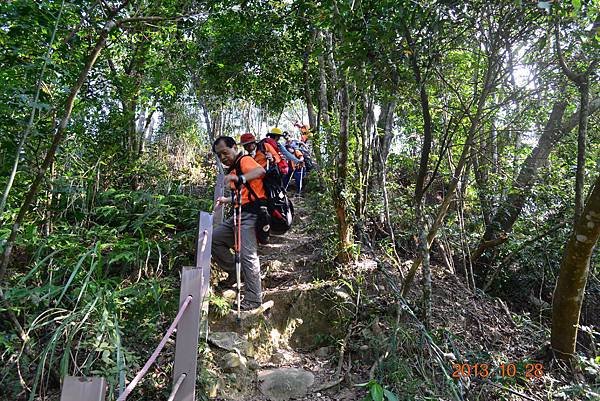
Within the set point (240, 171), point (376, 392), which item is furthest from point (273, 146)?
point (376, 392)

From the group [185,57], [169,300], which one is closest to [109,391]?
[169,300]

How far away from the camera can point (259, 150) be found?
20.1 feet

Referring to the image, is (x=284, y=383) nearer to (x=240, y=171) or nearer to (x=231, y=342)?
(x=231, y=342)

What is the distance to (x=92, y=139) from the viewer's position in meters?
5.42

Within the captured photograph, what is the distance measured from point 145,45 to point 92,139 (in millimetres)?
1423

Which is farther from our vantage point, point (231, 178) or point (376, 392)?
point (231, 178)

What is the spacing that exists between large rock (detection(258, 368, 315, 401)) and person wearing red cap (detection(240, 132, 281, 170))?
2.66 meters

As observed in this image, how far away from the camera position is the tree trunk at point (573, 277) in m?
3.52

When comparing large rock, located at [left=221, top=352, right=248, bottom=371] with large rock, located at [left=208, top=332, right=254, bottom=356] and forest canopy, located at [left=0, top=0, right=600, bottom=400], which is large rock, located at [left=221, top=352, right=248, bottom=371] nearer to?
large rock, located at [left=208, top=332, right=254, bottom=356]

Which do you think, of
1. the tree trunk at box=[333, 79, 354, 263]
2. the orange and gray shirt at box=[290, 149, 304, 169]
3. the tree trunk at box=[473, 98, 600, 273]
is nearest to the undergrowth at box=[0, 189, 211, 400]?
the tree trunk at box=[333, 79, 354, 263]

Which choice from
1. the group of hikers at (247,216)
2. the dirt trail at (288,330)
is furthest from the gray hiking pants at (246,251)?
the dirt trail at (288,330)

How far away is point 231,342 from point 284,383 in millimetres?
591

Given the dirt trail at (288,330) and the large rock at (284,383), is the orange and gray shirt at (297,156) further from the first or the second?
the large rock at (284,383)

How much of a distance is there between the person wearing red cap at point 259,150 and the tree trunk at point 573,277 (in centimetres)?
353
